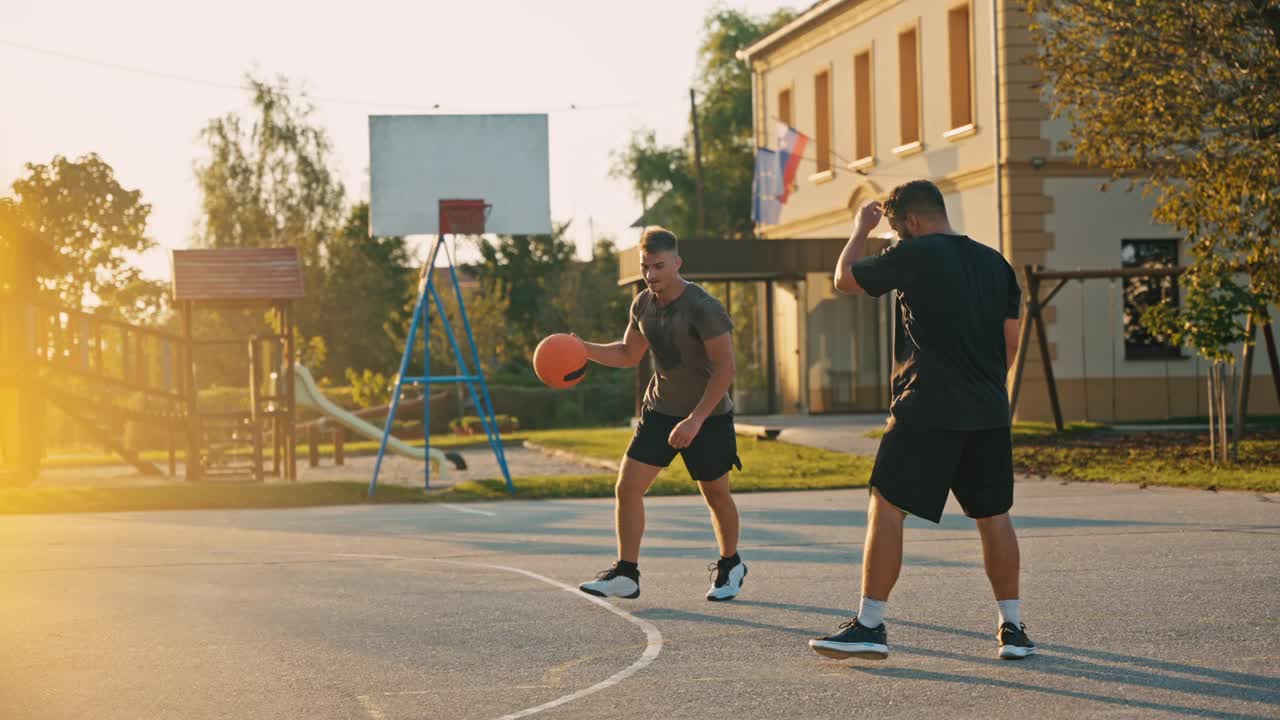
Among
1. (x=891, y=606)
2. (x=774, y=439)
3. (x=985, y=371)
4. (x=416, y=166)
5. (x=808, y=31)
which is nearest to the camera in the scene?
(x=985, y=371)

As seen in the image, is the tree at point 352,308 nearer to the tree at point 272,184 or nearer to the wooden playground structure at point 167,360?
the tree at point 272,184

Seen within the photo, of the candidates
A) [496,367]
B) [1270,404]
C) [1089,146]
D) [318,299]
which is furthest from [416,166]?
[318,299]

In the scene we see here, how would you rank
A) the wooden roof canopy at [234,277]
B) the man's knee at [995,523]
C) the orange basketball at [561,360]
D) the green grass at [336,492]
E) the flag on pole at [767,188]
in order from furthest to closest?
1. the flag on pole at [767,188]
2. the wooden roof canopy at [234,277]
3. the green grass at [336,492]
4. the orange basketball at [561,360]
5. the man's knee at [995,523]

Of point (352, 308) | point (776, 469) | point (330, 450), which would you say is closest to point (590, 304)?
Answer: point (352, 308)

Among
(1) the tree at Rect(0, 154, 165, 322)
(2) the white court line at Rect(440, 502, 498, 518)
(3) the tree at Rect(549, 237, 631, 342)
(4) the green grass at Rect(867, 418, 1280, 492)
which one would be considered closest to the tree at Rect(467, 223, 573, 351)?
(3) the tree at Rect(549, 237, 631, 342)

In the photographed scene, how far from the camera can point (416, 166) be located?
1973 cm

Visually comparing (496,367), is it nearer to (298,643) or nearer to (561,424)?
(561,424)

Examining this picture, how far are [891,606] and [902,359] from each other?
2008mm

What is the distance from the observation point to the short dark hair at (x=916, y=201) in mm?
6918

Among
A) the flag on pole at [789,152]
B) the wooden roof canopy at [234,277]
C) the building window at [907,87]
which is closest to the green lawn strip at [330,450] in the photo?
the wooden roof canopy at [234,277]

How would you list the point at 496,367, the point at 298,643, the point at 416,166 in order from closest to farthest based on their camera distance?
the point at 298,643 → the point at 416,166 → the point at 496,367

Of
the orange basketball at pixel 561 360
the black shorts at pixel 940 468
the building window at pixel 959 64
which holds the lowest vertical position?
the black shorts at pixel 940 468

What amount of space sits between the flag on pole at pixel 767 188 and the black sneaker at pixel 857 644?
30.7m

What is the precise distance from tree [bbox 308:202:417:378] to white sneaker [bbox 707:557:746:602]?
4956 cm
